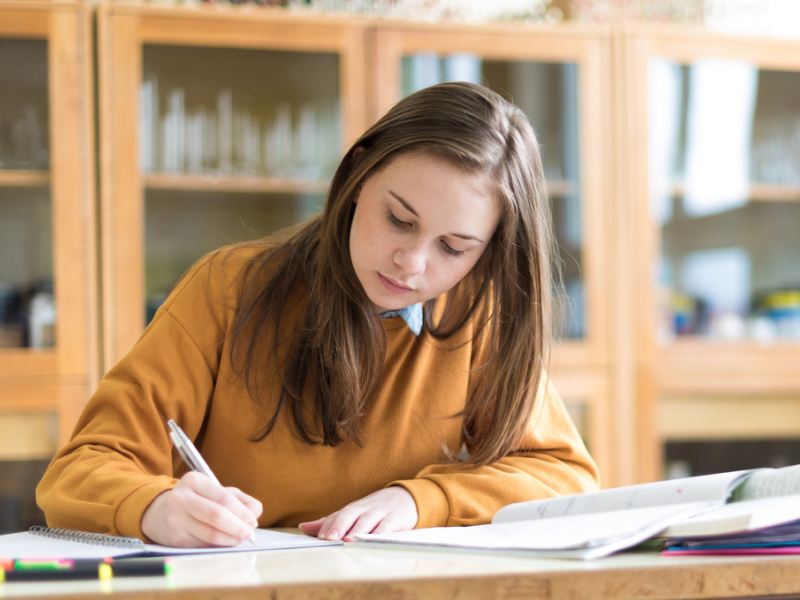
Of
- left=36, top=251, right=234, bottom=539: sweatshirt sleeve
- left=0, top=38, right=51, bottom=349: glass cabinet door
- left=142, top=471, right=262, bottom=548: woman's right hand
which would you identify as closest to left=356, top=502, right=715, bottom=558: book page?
left=142, top=471, right=262, bottom=548: woman's right hand

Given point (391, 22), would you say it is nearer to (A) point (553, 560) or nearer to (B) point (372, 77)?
(B) point (372, 77)

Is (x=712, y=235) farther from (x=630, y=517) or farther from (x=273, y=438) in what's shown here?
(x=630, y=517)

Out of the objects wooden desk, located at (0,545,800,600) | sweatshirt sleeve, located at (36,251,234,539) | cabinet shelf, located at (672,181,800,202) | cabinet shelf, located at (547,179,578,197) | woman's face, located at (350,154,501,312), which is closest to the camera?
wooden desk, located at (0,545,800,600)

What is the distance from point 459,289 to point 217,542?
542 millimetres

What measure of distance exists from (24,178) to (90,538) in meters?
1.50

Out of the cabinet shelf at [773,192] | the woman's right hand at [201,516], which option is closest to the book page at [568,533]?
the woman's right hand at [201,516]

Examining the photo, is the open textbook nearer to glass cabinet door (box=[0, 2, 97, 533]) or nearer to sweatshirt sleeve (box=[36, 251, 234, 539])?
sweatshirt sleeve (box=[36, 251, 234, 539])

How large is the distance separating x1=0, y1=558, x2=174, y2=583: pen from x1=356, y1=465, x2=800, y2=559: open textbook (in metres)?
0.20

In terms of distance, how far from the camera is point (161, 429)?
34.4 inches

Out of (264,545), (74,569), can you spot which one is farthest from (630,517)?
(74,569)

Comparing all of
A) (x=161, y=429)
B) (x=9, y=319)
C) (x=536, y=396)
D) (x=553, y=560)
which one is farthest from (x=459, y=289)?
Result: (x=9, y=319)

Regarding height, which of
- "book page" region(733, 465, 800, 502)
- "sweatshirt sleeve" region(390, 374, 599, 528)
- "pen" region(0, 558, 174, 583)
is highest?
"book page" region(733, 465, 800, 502)

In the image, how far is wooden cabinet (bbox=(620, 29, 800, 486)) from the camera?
211 centimetres

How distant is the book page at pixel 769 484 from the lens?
625 millimetres
